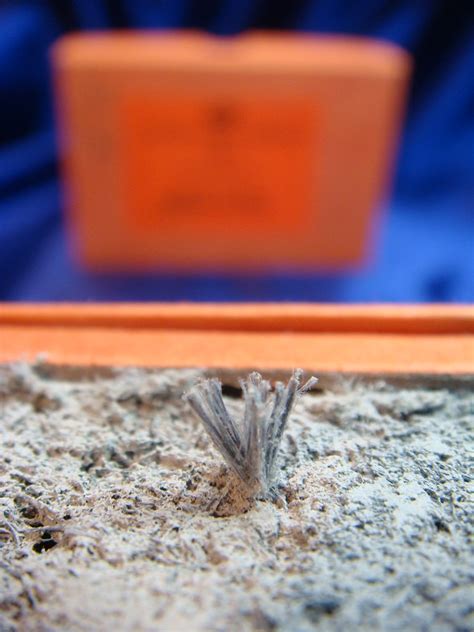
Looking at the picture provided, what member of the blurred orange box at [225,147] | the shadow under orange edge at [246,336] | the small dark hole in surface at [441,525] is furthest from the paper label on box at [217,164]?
the small dark hole in surface at [441,525]

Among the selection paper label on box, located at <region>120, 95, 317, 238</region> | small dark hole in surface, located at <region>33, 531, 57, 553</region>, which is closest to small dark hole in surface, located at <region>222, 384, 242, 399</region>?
small dark hole in surface, located at <region>33, 531, 57, 553</region>

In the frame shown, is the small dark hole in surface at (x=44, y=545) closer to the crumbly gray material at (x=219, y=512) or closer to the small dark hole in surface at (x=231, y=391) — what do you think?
the crumbly gray material at (x=219, y=512)

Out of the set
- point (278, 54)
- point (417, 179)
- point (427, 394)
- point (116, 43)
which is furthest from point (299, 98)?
point (427, 394)

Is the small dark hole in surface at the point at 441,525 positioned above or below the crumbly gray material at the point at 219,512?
below

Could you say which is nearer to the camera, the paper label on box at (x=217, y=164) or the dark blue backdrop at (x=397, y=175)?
the paper label on box at (x=217, y=164)

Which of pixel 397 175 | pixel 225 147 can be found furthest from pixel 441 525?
pixel 397 175

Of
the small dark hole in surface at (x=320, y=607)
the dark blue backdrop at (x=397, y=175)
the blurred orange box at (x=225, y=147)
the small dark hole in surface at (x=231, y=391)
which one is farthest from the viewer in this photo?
the dark blue backdrop at (x=397, y=175)

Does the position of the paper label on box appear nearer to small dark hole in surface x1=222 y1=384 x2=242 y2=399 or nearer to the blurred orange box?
the blurred orange box
